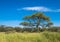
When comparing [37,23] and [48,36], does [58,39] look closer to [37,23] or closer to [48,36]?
[48,36]

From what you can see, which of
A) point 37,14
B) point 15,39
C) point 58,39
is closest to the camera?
point 15,39

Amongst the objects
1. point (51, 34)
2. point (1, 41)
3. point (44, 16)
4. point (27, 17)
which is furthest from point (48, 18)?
point (1, 41)

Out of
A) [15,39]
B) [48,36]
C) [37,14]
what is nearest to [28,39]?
[15,39]

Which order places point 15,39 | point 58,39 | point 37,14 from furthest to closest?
1. point 37,14
2. point 58,39
3. point 15,39

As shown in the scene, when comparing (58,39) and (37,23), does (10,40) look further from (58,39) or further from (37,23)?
(37,23)

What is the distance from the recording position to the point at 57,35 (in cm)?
1157

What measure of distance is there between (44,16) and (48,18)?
1.15 metres

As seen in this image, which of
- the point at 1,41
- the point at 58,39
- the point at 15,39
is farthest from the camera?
the point at 58,39

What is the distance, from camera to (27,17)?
4450cm

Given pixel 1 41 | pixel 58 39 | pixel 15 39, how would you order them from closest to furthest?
pixel 1 41
pixel 15 39
pixel 58 39

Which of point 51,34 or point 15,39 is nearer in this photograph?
point 15,39

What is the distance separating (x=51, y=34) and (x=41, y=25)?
32.3m

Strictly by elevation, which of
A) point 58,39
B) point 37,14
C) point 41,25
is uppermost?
point 37,14

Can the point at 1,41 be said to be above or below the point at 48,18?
below
